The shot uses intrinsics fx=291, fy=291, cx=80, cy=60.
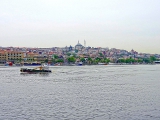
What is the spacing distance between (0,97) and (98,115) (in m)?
8.49

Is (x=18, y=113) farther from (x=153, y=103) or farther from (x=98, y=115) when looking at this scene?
(x=153, y=103)

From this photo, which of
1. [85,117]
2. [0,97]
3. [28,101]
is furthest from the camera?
[0,97]

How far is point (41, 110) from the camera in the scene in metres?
15.9

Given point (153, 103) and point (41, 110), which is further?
point (153, 103)

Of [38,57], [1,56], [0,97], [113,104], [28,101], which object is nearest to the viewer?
[113,104]

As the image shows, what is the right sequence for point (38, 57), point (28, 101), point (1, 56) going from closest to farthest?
1. point (28, 101)
2. point (1, 56)
3. point (38, 57)

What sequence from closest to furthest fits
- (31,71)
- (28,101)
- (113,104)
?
(113,104) < (28,101) < (31,71)

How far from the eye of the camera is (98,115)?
1475cm

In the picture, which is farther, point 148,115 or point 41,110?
point 41,110

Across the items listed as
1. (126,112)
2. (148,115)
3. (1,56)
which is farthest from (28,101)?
(1,56)

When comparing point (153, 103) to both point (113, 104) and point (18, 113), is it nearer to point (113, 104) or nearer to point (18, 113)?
point (113, 104)

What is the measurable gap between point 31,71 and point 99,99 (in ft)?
111

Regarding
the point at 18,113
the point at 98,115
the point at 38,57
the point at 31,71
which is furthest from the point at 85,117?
the point at 38,57

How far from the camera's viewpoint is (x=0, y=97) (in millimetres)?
20250
